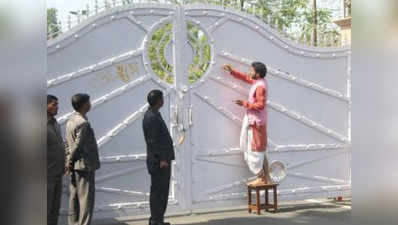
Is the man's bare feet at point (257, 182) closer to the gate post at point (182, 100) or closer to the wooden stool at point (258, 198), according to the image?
the wooden stool at point (258, 198)

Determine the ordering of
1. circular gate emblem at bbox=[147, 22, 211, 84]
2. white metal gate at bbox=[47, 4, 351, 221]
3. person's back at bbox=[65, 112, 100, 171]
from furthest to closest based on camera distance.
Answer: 1. circular gate emblem at bbox=[147, 22, 211, 84]
2. white metal gate at bbox=[47, 4, 351, 221]
3. person's back at bbox=[65, 112, 100, 171]

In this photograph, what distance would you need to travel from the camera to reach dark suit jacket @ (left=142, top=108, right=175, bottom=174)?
5.03 m

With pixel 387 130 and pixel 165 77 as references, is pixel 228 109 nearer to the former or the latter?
pixel 165 77

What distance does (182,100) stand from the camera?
223 inches

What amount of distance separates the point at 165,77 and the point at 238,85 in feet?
2.83

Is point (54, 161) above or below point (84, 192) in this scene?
above

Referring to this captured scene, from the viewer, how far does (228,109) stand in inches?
234

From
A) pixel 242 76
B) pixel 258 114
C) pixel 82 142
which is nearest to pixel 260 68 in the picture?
pixel 242 76

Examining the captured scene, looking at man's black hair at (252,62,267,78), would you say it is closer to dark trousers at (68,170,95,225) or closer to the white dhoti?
the white dhoti

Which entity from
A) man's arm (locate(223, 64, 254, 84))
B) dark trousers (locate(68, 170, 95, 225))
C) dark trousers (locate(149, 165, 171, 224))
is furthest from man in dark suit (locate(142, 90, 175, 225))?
man's arm (locate(223, 64, 254, 84))

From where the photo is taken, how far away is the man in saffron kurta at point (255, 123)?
18.9 feet

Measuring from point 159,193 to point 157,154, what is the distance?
41 cm

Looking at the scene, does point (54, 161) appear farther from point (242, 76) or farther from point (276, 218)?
point (276, 218)

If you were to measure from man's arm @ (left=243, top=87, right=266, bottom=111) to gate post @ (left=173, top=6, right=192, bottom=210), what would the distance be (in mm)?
665
